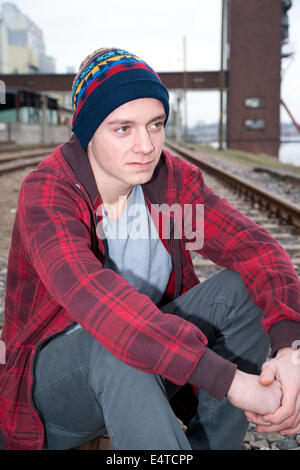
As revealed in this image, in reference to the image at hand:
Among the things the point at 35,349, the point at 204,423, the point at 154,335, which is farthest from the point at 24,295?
the point at 204,423

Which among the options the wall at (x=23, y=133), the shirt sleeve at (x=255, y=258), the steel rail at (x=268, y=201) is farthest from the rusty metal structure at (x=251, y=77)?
the shirt sleeve at (x=255, y=258)

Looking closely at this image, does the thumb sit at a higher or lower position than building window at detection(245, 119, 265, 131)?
lower

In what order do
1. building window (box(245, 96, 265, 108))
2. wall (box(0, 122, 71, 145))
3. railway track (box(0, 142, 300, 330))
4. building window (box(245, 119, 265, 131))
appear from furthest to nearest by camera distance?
building window (box(245, 119, 265, 131)), building window (box(245, 96, 265, 108)), wall (box(0, 122, 71, 145)), railway track (box(0, 142, 300, 330))

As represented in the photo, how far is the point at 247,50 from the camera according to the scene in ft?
94.2

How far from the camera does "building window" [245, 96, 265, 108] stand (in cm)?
2939

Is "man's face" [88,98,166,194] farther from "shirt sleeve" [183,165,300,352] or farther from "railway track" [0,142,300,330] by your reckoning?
"railway track" [0,142,300,330]

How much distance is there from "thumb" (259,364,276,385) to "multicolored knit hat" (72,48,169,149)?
0.97 metres

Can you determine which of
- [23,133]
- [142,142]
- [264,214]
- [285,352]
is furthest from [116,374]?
[23,133]

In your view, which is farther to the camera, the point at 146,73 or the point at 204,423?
the point at 204,423

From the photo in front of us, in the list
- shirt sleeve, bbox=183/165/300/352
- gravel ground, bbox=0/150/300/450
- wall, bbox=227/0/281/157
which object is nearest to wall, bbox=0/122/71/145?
wall, bbox=227/0/281/157

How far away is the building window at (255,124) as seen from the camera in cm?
2952

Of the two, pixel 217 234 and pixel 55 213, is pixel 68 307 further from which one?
pixel 217 234

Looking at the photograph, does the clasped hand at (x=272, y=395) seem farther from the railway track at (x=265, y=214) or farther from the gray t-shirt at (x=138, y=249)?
the railway track at (x=265, y=214)

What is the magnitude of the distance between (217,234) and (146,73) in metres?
0.75
